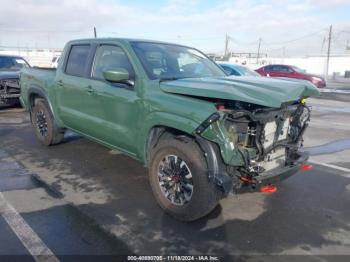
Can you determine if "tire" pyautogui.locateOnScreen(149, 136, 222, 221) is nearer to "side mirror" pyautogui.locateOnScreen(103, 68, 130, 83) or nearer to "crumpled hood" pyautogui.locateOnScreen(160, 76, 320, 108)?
"crumpled hood" pyautogui.locateOnScreen(160, 76, 320, 108)

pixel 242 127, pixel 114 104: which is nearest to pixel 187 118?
pixel 242 127

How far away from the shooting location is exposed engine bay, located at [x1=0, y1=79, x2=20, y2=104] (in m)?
10.7

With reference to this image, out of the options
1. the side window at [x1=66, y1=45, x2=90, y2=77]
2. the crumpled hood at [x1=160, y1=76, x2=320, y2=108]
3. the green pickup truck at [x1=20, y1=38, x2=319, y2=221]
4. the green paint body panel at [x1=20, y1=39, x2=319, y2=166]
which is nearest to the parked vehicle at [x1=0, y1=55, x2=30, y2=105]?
the green paint body panel at [x1=20, y1=39, x2=319, y2=166]

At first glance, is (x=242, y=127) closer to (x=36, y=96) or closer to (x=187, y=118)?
(x=187, y=118)

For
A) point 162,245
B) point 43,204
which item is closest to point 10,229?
point 43,204

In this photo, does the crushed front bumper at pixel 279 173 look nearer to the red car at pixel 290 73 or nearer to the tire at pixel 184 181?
the tire at pixel 184 181

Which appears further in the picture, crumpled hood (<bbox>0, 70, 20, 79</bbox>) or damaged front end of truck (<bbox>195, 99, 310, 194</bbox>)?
crumpled hood (<bbox>0, 70, 20, 79</bbox>)

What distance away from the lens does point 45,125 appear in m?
6.68

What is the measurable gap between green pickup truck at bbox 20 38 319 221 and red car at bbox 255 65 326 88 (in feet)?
70.1

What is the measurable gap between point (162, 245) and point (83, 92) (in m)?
2.78

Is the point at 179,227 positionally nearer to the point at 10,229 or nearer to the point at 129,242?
the point at 129,242

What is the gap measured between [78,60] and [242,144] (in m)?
3.21

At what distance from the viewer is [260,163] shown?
3811mm

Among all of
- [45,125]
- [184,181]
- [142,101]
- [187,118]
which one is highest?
[142,101]
